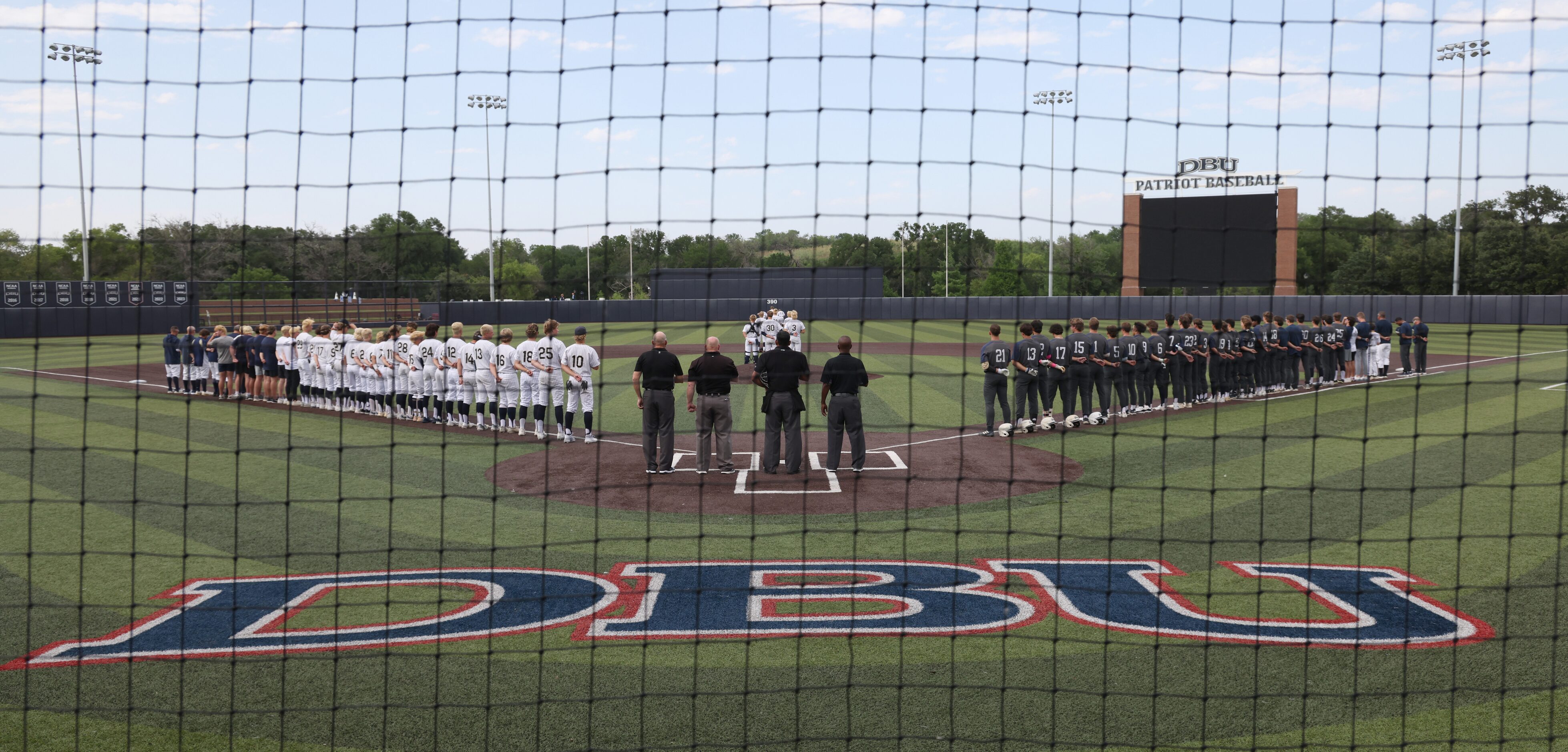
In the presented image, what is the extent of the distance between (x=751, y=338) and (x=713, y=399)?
12.5m

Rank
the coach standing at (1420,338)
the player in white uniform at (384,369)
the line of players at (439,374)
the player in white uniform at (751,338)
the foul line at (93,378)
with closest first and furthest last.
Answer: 1. the line of players at (439,374)
2. the player in white uniform at (384,369)
3. the coach standing at (1420,338)
4. the foul line at (93,378)
5. the player in white uniform at (751,338)

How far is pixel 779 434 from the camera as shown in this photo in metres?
11.3

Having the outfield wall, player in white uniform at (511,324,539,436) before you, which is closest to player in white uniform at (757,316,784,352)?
player in white uniform at (511,324,539,436)

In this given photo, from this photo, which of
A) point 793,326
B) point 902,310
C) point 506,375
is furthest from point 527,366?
point 902,310

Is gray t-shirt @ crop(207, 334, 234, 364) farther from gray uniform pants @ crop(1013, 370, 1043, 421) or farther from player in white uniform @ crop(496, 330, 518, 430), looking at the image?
gray uniform pants @ crop(1013, 370, 1043, 421)

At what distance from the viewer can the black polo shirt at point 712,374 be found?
11.0 m

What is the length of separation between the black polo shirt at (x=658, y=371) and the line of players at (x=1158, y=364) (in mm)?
4306

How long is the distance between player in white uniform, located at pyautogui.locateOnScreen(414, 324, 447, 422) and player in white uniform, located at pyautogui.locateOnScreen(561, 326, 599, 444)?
2005 mm

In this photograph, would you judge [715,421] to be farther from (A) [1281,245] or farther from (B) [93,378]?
(A) [1281,245]

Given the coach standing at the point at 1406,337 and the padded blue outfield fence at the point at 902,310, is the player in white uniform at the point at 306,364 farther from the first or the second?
the coach standing at the point at 1406,337

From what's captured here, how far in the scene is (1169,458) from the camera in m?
Answer: 12.2

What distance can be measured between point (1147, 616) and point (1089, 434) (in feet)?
26.1

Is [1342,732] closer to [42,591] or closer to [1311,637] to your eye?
[1311,637]

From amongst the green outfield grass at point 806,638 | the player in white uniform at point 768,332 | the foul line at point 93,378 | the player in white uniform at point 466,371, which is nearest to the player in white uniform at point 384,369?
the player in white uniform at point 466,371
